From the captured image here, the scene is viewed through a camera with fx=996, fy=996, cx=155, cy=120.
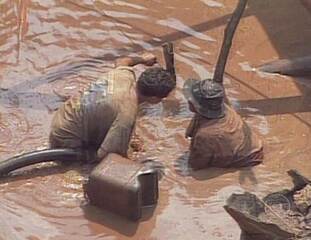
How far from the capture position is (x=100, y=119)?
4.71 metres

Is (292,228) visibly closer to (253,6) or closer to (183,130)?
(183,130)

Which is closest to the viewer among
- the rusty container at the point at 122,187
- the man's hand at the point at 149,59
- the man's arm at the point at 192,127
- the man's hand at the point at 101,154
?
the rusty container at the point at 122,187

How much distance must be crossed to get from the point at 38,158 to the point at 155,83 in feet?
2.74

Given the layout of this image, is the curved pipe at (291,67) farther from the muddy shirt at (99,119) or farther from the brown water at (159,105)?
the muddy shirt at (99,119)

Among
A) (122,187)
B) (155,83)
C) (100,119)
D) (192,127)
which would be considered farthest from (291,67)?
(122,187)

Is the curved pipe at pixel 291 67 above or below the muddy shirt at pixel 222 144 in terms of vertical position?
above

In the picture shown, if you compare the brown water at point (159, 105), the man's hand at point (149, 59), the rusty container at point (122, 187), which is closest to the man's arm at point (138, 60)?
the man's hand at point (149, 59)

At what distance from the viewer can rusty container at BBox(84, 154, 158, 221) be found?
436 centimetres

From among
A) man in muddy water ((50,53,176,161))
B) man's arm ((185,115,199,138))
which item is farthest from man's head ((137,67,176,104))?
man's arm ((185,115,199,138))

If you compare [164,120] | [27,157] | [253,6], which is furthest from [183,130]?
[253,6]

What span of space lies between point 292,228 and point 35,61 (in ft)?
7.48

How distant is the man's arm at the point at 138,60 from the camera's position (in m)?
5.23

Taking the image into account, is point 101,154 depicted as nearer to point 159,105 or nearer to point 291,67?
point 159,105

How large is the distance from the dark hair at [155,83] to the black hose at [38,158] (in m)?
0.65
